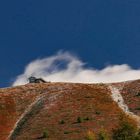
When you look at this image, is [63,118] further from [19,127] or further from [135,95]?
[135,95]

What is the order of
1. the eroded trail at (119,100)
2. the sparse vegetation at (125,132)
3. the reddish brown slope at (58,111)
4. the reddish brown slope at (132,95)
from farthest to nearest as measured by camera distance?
the reddish brown slope at (132,95), the eroded trail at (119,100), the reddish brown slope at (58,111), the sparse vegetation at (125,132)

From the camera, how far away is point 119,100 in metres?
110

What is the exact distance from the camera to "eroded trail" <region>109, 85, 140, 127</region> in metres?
92.4

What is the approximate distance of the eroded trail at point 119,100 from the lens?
92.4 meters

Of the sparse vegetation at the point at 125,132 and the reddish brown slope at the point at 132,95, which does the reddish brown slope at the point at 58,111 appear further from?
the sparse vegetation at the point at 125,132

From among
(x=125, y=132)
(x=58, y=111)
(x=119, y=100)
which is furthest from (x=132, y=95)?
(x=125, y=132)

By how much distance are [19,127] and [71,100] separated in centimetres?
1578

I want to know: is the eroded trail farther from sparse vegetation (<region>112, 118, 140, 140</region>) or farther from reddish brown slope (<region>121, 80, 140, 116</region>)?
sparse vegetation (<region>112, 118, 140, 140</region>)

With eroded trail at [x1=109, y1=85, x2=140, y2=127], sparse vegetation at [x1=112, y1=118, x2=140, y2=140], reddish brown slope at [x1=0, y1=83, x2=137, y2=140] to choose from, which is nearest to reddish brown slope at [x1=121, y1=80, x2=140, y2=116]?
eroded trail at [x1=109, y1=85, x2=140, y2=127]

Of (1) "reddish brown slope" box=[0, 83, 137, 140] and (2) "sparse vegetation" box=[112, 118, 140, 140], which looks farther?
(1) "reddish brown slope" box=[0, 83, 137, 140]

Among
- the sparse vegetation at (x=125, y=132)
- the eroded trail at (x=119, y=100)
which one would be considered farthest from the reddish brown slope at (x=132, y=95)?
the sparse vegetation at (x=125, y=132)

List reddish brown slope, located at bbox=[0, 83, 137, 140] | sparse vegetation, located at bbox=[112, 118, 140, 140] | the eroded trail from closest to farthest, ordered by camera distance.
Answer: sparse vegetation, located at bbox=[112, 118, 140, 140] → reddish brown slope, located at bbox=[0, 83, 137, 140] → the eroded trail

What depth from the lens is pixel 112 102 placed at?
105 meters

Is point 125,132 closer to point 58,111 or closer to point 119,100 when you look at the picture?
point 58,111
